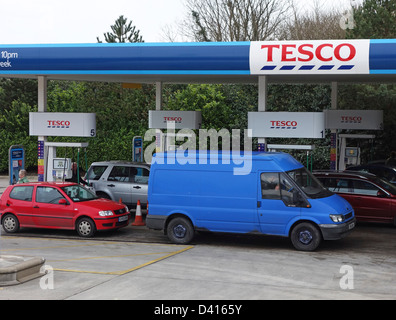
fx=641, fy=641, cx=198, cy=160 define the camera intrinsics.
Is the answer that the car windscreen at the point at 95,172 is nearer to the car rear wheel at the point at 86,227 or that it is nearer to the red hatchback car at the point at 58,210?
the red hatchback car at the point at 58,210

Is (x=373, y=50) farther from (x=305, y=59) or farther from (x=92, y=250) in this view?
(x=92, y=250)

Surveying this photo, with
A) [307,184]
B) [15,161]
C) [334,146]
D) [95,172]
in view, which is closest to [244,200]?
[307,184]

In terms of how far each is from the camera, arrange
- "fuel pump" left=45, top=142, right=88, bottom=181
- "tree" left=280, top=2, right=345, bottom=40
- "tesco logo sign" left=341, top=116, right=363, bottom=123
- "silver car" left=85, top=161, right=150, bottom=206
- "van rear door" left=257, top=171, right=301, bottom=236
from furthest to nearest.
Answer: "tree" left=280, top=2, right=345, bottom=40 → "tesco logo sign" left=341, top=116, right=363, bottom=123 → "fuel pump" left=45, top=142, right=88, bottom=181 → "silver car" left=85, top=161, right=150, bottom=206 → "van rear door" left=257, top=171, right=301, bottom=236

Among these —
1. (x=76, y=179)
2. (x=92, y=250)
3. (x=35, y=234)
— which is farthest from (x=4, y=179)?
(x=92, y=250)

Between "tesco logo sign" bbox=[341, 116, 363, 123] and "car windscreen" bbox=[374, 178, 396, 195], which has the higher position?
"tesco logo sign" bbox=[341, 116, 363, 123]

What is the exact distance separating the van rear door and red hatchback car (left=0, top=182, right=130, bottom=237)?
13.3ft

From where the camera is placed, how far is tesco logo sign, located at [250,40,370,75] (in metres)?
16.5

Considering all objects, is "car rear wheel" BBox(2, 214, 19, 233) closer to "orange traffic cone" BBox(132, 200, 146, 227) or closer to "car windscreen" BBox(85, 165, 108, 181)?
"orange traffic cone" BBox(132, 200, 146, 227)

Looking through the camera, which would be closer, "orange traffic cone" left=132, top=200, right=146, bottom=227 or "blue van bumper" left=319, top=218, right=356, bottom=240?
"blue van bumper" left=319, top=218, right=356, bottom=240

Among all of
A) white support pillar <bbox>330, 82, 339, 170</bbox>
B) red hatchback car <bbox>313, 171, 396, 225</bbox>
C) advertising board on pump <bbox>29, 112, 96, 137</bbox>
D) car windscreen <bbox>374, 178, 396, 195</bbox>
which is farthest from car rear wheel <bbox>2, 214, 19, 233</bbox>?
white support pillar <bbox>330, 82, 339, 170</bbox>

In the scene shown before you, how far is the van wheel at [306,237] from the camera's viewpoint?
14281 mm

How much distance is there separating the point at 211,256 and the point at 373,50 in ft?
22.7

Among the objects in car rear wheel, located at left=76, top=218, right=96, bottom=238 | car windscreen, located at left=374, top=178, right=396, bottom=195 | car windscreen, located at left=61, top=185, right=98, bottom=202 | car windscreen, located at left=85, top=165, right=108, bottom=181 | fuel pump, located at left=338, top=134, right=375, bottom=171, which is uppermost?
fuel pump, located at left=338, top=134, right=375, bottom=171

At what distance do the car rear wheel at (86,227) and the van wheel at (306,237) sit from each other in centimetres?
512
